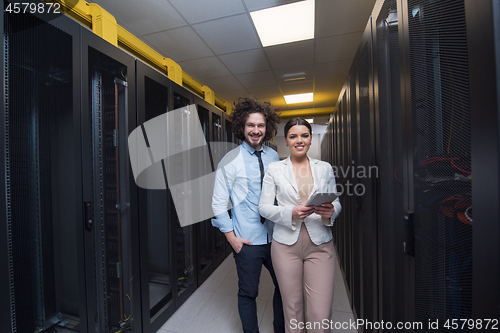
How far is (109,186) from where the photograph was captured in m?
1.37

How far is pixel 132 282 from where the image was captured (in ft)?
4.76

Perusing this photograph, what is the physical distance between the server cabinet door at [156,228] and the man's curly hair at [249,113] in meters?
0.63

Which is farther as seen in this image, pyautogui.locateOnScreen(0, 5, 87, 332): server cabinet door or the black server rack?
the black server rack

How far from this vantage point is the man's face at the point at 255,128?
1400 millimetres

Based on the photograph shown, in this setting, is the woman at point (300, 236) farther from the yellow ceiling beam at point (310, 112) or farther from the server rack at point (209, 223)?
the yellow ceiling beam at point (310, 112)

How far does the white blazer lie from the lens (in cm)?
118

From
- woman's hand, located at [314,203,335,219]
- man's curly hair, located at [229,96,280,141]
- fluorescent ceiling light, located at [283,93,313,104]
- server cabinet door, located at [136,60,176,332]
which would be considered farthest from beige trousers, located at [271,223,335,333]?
fluorescent ceiling light, located at [283,93,313,104]

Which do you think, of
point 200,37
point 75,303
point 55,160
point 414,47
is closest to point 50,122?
point 55,160

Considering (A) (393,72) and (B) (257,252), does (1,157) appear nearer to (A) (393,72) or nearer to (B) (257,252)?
(B) (257,252)

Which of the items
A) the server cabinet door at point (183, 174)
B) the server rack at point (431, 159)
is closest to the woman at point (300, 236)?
the server rack at point (431, 159)

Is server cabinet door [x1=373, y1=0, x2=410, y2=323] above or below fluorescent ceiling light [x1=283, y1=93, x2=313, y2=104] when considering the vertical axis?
below

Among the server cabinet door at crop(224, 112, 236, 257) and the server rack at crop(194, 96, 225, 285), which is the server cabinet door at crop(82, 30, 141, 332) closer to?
the server rack at crop(194, 96, 225, 285)

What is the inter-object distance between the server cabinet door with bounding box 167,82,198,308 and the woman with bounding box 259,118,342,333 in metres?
1.02

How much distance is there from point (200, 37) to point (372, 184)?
2230 millimetres
